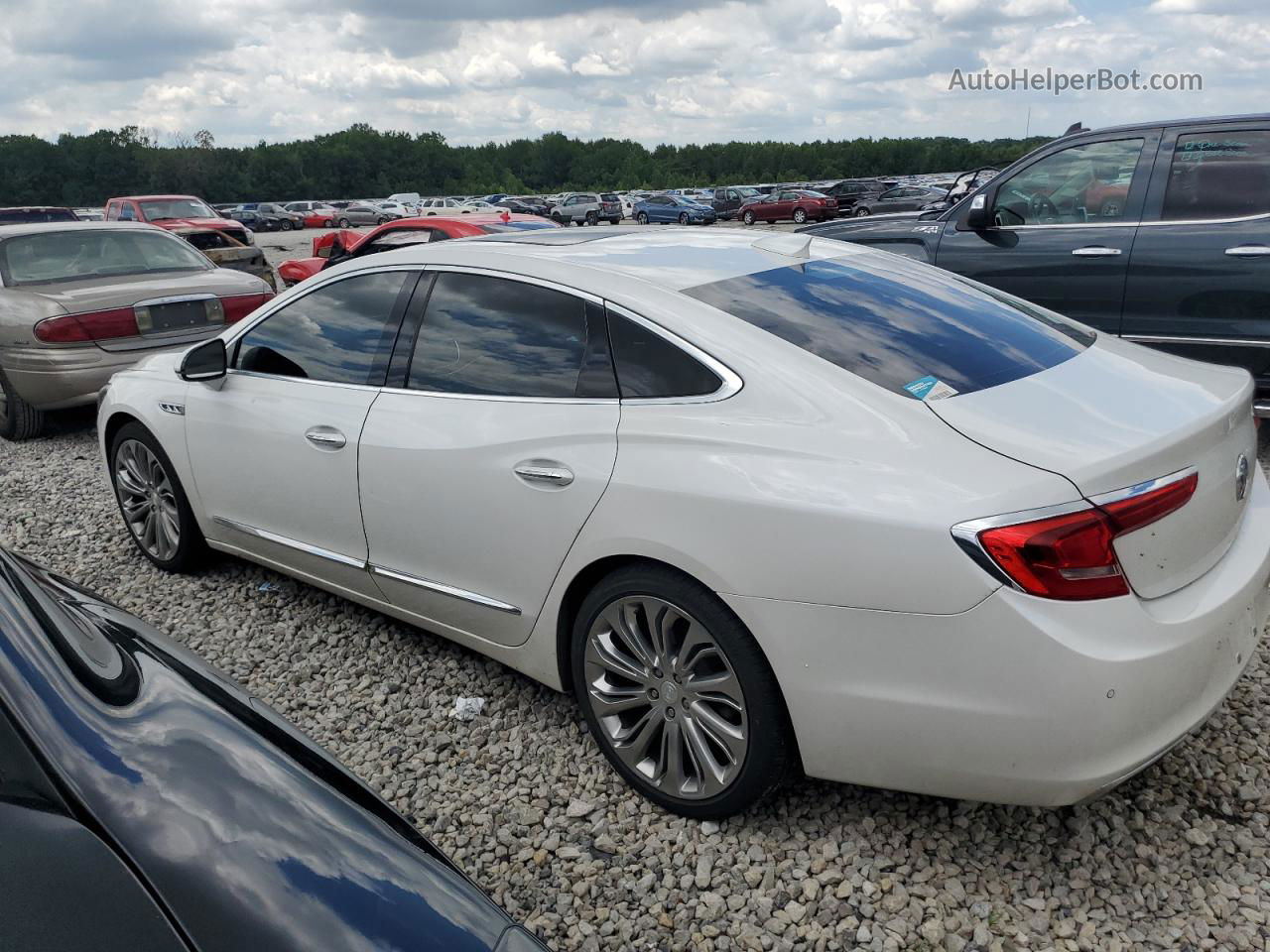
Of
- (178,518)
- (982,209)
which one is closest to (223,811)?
Answer: (178,518)

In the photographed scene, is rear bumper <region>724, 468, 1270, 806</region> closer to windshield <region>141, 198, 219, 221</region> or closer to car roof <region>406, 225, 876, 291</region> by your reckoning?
car roof <region>406, 225, 876, 291</region>

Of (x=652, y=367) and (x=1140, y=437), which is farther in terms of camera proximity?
(x=652, y=367)

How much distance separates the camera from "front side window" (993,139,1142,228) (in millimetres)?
5914

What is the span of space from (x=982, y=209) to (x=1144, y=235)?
0.98 m

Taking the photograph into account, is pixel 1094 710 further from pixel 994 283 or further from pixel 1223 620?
pixel 994 283

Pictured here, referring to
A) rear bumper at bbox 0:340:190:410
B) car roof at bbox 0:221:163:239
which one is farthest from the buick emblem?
car roof at bbox 0:221:163:239

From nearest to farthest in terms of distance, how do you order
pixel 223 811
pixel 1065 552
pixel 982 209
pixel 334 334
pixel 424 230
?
pixel 223 811 → pixel 1065 552 → pixel 334 334 → pixel 982 209 → pixel 424 230

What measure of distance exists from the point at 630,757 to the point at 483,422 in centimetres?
108

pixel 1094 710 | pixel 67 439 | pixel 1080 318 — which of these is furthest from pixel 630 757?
pixel 67 439

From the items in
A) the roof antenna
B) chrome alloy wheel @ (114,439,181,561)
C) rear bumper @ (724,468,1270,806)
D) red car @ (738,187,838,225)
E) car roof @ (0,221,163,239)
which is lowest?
red car @ (738,187,838,225)

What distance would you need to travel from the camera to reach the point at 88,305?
7.03 m

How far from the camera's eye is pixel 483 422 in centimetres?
299

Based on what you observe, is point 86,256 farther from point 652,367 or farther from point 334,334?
point 652,367

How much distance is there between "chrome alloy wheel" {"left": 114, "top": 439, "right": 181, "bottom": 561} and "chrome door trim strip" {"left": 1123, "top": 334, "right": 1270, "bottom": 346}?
5.16 metres
